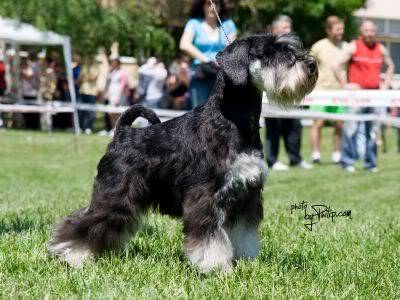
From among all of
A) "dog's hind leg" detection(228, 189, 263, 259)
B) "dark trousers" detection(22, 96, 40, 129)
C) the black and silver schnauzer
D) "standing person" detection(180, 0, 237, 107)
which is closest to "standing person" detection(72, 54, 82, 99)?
"dark trousers" detection(22, 96, 40, 129)

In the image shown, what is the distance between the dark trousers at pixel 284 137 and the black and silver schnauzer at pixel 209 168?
759 cm

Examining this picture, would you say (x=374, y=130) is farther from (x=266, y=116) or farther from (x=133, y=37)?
(x=133, y=37)

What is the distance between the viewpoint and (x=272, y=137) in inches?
484

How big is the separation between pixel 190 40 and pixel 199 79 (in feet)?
1.48

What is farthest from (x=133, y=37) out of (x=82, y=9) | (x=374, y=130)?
(x=374, y=130)

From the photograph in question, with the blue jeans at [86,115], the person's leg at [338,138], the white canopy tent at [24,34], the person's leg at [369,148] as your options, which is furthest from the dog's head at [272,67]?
the blue jeans at [86,115]

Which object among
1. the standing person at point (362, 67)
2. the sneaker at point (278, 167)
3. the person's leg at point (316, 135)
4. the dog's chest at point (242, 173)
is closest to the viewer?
the dog's chest at point (242, 173)

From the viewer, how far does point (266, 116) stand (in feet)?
39.0

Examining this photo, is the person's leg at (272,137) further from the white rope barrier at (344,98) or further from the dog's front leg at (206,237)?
the dog's front leg at (206,237)

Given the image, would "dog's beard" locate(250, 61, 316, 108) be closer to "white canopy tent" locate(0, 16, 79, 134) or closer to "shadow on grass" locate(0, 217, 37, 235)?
"shadow on grass" locate(0, 217, 37, 235)

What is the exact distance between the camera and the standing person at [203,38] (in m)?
8.22

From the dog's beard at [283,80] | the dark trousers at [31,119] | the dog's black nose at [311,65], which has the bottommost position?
the dark trousers at [31,119]

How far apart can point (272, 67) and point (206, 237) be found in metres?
1.07

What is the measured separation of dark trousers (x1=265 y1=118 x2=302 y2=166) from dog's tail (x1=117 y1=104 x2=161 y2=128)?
7.23 metres
